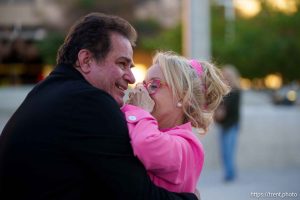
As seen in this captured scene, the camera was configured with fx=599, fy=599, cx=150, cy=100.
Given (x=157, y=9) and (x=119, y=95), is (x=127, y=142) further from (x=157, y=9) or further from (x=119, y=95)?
(x=157, y=9)

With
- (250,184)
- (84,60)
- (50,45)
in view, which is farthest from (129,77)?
(50,45)

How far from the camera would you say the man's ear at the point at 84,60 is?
2352 mm

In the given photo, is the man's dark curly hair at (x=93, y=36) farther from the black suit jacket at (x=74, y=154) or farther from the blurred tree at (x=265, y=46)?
the blurred tree at (x=265, y=46)

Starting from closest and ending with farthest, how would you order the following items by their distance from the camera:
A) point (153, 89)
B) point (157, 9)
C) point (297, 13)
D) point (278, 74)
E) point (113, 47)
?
point (113, 47) → point (153, 89) → point (297, 13) → point (278, 74) → point (157, 9)

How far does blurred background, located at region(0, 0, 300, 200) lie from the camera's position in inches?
421

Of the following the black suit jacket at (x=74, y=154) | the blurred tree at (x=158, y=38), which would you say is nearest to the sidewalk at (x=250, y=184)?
the black suit jacket at (x=74, y=154)

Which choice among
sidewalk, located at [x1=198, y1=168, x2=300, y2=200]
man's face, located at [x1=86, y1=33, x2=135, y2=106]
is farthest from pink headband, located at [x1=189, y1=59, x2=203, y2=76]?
sidewalk, located at [x1=198, y1=168, x2=300, y2=200]

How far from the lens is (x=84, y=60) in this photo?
236cm

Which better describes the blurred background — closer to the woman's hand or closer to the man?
the woman's hand

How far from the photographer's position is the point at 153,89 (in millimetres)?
2703

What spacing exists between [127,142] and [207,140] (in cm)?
853

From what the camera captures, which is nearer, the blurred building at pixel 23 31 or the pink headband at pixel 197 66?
the pink headband at pixel 197 66

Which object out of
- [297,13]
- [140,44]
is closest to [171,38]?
[140,44]

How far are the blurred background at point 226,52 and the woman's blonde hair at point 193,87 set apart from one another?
2.86 m
